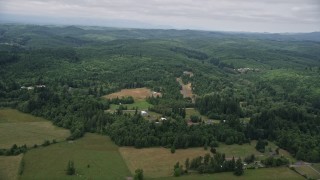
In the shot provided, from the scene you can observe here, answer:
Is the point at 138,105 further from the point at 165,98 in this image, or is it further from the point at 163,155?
the point at 163,155

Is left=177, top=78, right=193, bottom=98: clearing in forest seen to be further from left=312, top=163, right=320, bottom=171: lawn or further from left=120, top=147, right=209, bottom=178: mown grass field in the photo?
left=312, top=163, right=320, bottom=171: lawn

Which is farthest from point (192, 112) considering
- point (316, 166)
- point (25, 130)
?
point (25, 130)

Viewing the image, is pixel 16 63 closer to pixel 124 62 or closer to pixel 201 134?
pixel 124 62

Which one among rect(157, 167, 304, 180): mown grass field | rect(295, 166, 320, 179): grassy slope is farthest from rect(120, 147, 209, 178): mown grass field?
rect(295, 166, 320, 179): grassy slope

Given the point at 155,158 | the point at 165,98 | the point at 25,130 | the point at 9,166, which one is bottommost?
the point at 25,130

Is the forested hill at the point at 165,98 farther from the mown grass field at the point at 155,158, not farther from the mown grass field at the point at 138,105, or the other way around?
the mown grass field at the point at 155,158

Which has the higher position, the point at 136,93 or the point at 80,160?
the point at 80,160

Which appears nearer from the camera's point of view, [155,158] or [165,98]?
[155,158]
